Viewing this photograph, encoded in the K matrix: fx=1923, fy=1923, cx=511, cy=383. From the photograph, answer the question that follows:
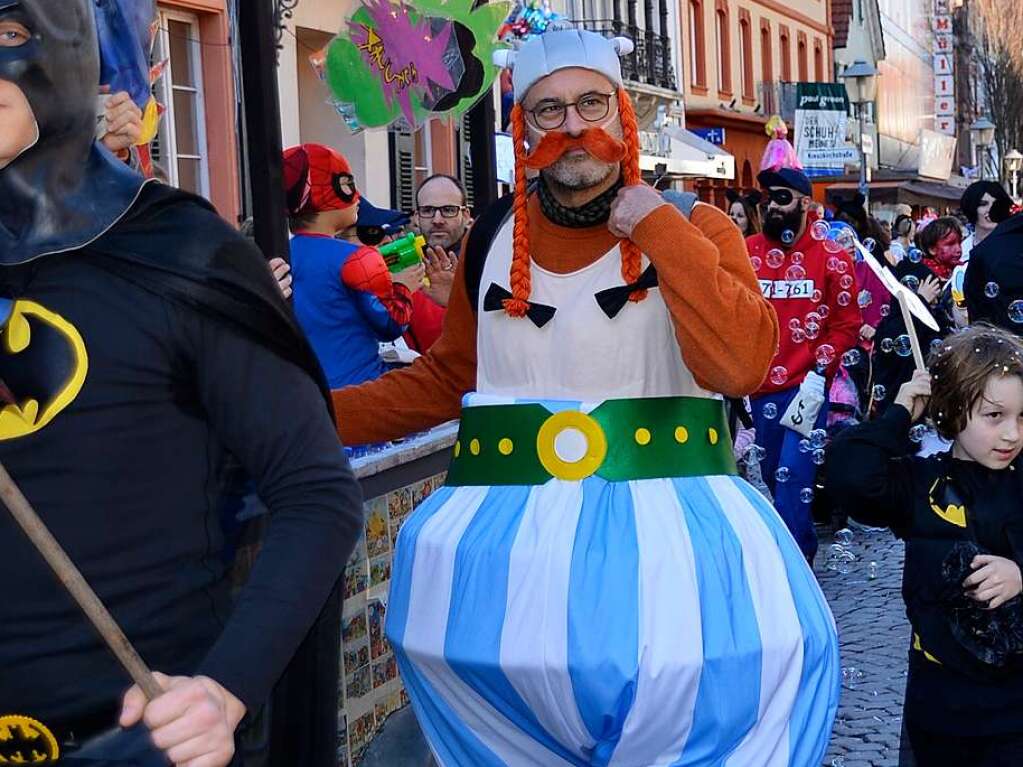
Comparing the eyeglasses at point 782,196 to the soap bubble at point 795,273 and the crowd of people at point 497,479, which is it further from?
the crowd of people at point 497,479

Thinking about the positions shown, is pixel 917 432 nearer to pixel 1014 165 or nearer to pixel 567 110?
A: pixel 567 110

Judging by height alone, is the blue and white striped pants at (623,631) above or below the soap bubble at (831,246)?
below

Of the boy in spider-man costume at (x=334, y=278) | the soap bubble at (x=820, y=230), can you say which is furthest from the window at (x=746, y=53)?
the boy in spider-man costume at (x=334, y=278)

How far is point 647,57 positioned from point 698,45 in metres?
4.20

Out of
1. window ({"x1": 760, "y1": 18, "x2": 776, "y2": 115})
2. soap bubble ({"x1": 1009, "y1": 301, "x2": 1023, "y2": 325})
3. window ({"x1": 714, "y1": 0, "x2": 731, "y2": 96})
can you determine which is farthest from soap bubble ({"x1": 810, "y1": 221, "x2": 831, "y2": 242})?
window ({"x1": 760, "y1": 18, "x2": 776, "y2": 115})

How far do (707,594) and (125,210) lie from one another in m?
1.44

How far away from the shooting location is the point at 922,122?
64188 mm

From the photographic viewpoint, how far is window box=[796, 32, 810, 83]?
45.6m

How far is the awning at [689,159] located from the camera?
28.7 meters

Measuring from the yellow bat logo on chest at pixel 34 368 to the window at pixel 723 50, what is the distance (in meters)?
37.5

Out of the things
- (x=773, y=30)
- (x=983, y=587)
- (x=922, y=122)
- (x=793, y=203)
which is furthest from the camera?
(x=922, y=122)

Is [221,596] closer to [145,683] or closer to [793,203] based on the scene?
[145,683]

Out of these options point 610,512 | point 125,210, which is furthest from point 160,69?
point 125,210

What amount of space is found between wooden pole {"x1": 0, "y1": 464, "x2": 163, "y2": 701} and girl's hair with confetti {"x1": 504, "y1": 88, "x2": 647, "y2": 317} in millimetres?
1682
